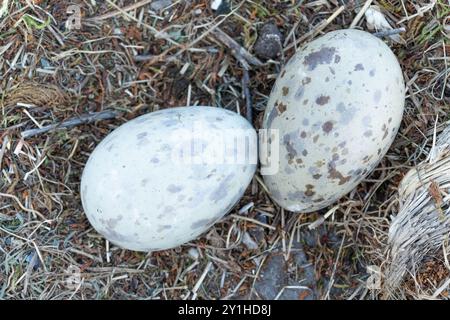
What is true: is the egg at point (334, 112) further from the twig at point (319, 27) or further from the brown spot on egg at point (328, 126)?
the twig at point (319, 27)

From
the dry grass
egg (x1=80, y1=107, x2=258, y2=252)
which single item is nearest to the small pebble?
the dry grass

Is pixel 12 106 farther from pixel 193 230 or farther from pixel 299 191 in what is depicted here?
pixel 299 191

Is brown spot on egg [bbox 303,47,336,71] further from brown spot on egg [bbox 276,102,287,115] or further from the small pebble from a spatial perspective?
the small pebble

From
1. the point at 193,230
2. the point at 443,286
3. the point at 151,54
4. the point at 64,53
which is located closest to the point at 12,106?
the point at 64,53

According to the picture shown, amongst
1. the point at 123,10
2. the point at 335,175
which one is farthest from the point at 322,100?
the point at 123,10

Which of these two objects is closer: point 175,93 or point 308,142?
point 308,142

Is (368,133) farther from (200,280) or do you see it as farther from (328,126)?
(200,280)
